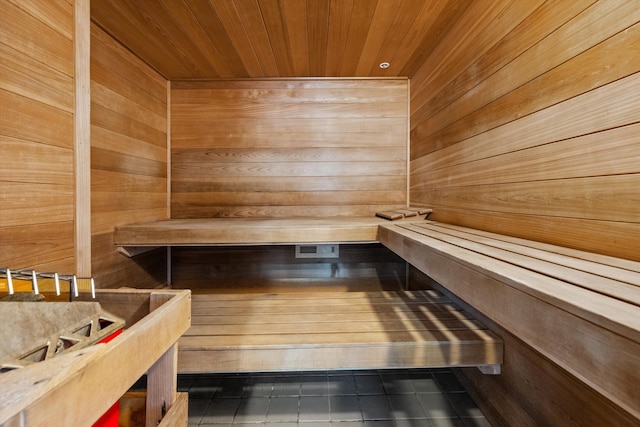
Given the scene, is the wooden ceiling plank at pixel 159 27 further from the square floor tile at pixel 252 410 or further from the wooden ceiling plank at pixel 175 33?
the square floor tile at pixel 252 410

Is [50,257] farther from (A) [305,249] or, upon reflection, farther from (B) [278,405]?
(A) [305,249]

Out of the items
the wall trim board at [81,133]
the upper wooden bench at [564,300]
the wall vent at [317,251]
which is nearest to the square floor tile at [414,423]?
the upper wooden bench at [564,300]

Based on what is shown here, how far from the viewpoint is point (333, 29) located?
157 cm

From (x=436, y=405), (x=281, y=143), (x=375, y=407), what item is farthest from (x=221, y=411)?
(x=281, y=143)

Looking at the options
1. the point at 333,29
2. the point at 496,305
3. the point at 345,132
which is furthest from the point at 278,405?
the point at 333,29

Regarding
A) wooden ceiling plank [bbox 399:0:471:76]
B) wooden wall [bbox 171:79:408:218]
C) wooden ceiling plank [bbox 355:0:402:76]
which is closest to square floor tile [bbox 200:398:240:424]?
wooden wall [bbox 171:79:408:218]

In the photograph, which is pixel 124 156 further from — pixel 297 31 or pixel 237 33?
pixel 297 31

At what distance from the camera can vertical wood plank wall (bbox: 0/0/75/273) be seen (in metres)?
0.92

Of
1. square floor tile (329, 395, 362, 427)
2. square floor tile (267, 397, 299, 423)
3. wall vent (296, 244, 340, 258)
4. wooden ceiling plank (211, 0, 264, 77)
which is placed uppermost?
wooden ceiling plank (211, 0, 264, 77)

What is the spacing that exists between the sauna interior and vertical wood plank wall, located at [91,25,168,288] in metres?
0.01

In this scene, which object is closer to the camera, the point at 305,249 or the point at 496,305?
the point at 496,305

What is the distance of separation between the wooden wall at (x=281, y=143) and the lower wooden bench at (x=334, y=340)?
3.39 feet

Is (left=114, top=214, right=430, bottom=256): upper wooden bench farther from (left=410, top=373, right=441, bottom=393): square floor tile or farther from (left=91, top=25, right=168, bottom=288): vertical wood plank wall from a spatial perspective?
(left=410, top=373, right=441, bottom=393): square floor tile

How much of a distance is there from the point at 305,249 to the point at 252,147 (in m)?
0.92
